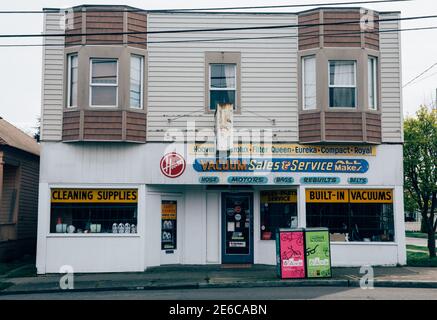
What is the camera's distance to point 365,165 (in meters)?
17.8

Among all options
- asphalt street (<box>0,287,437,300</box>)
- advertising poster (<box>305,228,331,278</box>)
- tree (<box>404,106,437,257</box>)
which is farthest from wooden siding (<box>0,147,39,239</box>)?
tree (<box>404,106,437,257</box>)

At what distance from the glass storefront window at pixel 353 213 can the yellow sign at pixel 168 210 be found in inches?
176

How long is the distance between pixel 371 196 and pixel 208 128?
5780mm

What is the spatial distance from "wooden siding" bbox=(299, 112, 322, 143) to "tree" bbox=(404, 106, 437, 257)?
399 cm

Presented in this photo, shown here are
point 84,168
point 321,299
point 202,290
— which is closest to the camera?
point 321,299

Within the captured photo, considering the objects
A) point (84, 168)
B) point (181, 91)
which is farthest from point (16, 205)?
point (181, 91)

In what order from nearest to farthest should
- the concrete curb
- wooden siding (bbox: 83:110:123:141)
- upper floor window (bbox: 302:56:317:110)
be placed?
1. the concrete curb
2. wooden siding (bbox: 83:110:123:141)
3. upper floor window (bbox: 302:56:317:110)

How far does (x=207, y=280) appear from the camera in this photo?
1522cm

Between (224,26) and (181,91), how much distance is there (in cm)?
259

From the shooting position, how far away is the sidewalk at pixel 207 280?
1448 cm

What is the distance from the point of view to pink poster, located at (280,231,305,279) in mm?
15078

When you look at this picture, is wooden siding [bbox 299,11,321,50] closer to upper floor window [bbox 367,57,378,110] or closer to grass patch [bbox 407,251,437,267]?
upper floor window [bbox 367,57,378,110]

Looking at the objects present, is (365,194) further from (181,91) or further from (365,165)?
(181,91)

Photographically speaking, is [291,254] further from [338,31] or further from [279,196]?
[338,31]
